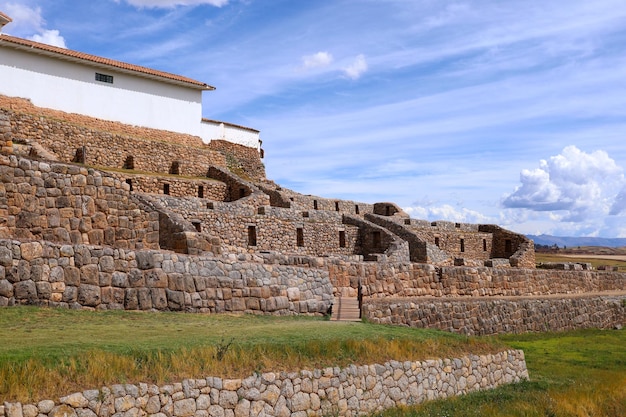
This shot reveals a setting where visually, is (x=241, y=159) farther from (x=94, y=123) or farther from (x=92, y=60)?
(x=92, y=60)

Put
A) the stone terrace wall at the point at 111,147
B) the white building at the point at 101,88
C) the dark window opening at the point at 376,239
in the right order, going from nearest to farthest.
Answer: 1. the stone terrace wall at the point at 111,147
2. the white building at the point at 101,88
3. the dark window opening at the point at 376,239

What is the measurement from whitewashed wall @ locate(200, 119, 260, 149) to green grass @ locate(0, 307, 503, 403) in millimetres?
24629

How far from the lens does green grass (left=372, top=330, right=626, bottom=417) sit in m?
12.0

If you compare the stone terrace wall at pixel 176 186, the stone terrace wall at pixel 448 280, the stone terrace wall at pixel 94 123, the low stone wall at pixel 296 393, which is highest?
the stone terrace wall at pixel 94 123

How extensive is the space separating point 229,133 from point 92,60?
1030 cm

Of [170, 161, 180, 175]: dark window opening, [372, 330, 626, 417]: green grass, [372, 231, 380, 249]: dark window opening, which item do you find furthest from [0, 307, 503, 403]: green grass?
[170, 161, 180, 175]: dark window opening

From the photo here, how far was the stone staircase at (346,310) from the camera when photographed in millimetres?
16453

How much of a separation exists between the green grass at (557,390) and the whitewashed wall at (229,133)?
2257cm

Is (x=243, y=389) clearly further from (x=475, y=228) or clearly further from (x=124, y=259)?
(x=475, y=228)

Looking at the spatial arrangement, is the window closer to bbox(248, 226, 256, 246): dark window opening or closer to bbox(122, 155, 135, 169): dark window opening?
bbox(122, 155, 135, 169): dark window opening

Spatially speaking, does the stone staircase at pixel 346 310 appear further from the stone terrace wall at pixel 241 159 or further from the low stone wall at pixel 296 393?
the stone terrace wall at pixel 241 159

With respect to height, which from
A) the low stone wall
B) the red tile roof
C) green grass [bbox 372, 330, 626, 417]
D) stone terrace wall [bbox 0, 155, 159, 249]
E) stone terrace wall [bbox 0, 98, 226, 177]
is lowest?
green grass [bbox 372, 330, 626, 417]

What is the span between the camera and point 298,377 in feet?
33.7

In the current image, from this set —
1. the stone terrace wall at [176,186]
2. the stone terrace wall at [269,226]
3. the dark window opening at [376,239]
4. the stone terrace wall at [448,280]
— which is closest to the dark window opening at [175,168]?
the stone terrace wall at [176,186]
